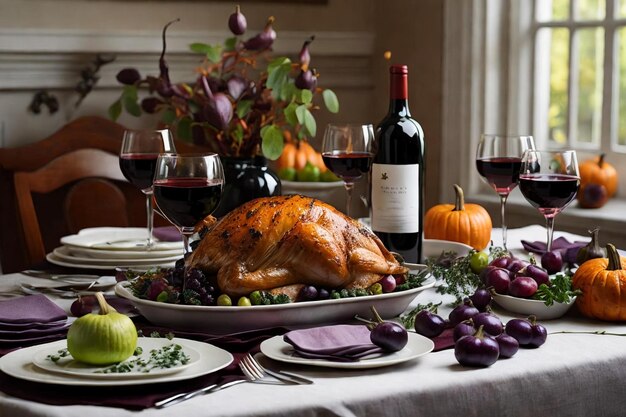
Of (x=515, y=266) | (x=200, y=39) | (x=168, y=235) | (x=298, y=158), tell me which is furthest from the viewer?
(x=200, y=39)

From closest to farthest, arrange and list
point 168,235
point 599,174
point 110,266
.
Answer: point 110,266, point 168,235, point 599,174

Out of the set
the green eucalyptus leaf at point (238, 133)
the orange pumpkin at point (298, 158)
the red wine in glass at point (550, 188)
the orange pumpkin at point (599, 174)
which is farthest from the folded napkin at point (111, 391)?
the orange pumpkin at point (599, 174)

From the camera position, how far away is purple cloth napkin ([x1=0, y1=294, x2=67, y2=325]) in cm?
129

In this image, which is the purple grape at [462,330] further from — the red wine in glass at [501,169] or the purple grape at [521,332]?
the red wine in glass at [501,169]

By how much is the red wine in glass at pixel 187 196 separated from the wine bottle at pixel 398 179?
33 centimetres

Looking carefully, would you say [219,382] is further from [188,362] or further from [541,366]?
[541,366]

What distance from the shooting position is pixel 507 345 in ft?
3.86

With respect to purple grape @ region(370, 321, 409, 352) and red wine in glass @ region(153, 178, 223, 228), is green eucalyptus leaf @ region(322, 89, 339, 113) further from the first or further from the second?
purple grape @ region(370, 321, 409, 352)

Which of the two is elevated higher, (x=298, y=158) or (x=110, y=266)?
(x=298, y=158)

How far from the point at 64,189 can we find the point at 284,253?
1.85m

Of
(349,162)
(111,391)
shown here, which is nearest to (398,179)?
(349,162)

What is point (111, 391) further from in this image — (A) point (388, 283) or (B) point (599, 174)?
(B) point (599, 174)

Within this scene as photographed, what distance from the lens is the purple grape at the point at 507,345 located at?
118 centimetres

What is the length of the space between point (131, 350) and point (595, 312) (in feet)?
2.23
